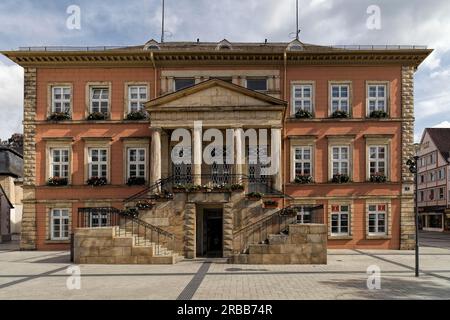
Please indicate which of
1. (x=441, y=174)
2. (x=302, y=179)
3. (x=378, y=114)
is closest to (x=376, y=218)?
(x=302, y=179)

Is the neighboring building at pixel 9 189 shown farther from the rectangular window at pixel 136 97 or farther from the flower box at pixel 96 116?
the rectangular window at pixel 136 97

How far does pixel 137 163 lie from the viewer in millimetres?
27188

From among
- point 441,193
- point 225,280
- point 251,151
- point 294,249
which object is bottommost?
point 225,280

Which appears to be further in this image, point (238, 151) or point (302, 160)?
point (302, 160)

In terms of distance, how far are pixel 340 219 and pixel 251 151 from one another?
6.96m

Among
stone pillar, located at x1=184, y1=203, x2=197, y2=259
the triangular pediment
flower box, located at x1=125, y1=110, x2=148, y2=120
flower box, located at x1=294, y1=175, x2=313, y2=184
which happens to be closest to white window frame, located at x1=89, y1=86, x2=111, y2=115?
flower box, located at x1=125, y1=110, x2=148, y2=120

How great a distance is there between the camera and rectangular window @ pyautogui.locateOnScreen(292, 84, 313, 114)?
2766 centimetres

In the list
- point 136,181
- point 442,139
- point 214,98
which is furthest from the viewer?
point 442,139

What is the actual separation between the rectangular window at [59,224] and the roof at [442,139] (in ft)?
162

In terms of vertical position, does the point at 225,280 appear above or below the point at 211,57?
below

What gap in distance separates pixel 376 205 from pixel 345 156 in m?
3.55

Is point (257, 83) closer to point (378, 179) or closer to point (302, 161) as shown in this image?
point (302, 161)
